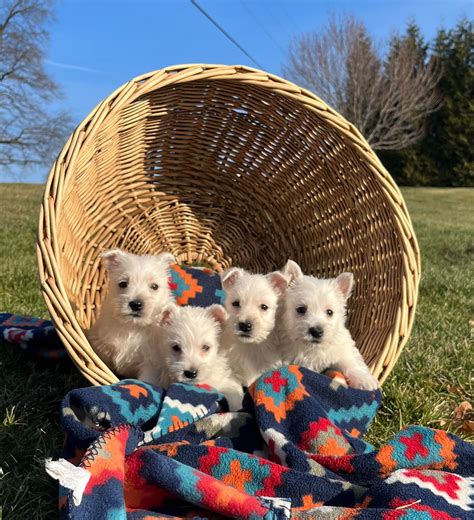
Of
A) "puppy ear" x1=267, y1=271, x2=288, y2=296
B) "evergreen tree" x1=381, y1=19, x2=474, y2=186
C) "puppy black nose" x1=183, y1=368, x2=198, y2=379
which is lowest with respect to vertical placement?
"puppy black nose" x1=183, y1=368, x2=198, y2=379

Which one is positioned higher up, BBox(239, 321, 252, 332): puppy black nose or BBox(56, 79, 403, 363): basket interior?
BBox(56, 79, 403, 363): basket interior

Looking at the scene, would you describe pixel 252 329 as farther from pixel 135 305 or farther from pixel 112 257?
pixel 112 257

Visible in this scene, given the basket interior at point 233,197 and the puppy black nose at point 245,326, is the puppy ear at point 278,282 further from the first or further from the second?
the basket interior at point 233,197

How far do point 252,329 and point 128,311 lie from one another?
691 mm

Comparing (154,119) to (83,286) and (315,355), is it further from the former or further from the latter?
(315,355)

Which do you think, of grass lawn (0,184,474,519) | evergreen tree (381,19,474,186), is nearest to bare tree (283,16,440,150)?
evergreen tree (381,19,474,186)

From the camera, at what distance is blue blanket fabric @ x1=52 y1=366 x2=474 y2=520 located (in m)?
1.97

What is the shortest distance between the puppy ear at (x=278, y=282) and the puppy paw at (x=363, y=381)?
0.61 metres

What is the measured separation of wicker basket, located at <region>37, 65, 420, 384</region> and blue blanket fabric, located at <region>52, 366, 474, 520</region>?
0.35 meters

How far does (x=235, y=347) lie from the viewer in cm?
328

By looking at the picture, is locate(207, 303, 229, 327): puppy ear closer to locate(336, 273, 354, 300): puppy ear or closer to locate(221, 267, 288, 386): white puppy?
locate(221, 267, 288, 386): white puppy

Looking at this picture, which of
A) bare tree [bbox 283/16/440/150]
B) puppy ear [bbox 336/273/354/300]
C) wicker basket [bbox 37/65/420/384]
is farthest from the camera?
bare tree [bbox 283/16/440/150]

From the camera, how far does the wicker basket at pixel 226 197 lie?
2.98m

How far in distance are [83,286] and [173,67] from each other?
154 cm
